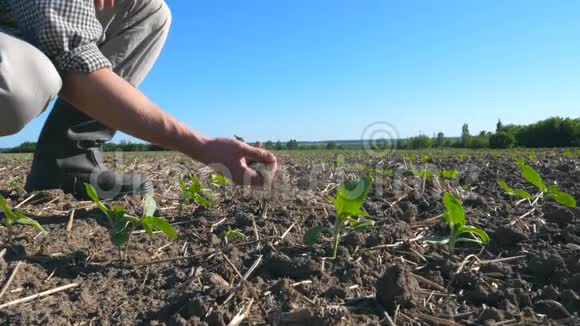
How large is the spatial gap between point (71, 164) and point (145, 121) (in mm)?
1153

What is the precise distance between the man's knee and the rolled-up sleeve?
0.07 meters

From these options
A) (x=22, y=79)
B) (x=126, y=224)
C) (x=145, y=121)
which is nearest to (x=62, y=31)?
(x=22, y=79)

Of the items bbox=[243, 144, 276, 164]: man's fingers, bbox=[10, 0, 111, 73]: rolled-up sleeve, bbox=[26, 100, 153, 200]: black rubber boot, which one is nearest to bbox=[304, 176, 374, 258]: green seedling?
bbox=[243, 144, 276, 164]: man's fingers

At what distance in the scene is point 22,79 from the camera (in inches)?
60.8

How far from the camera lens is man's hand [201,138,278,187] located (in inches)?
67.9

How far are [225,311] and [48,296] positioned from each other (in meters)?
0.54

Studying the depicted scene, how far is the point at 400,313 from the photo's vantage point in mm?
1172

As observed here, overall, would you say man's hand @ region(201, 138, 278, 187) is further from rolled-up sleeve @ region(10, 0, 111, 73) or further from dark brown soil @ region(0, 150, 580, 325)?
rolled-up sleeve @ region(10, 0, 111, 73)

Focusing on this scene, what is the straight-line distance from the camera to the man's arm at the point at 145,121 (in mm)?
1631

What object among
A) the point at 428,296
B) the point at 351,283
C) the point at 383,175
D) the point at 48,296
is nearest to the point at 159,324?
the point at 48,296

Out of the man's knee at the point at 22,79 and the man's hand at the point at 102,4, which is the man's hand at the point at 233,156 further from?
the man's hand at the point at 102,4

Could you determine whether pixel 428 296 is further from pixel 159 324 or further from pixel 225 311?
pixel 159 324

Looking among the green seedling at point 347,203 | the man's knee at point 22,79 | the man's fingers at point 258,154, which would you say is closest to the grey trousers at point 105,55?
the man's knee at point 22,79

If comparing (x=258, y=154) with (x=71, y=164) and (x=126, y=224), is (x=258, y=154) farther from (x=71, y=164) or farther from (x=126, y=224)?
(x=71, y=164)
